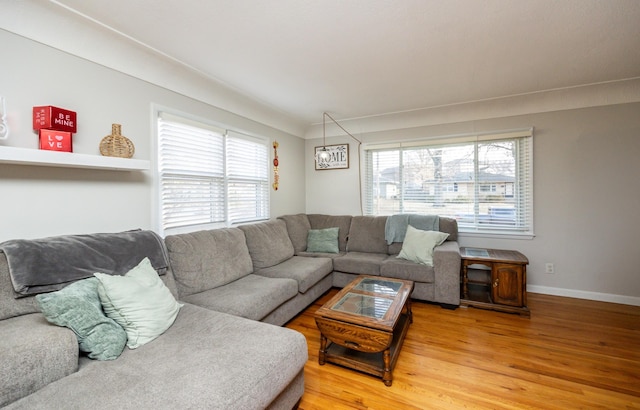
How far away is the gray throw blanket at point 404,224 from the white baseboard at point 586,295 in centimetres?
142

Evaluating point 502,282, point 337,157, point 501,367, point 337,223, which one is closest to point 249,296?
point 501,367

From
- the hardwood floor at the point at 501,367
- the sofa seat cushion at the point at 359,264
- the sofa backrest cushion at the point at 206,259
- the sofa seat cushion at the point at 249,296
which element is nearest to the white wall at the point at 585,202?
the hardwood floor at the point at 501,367

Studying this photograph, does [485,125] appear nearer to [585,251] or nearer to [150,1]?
[585,251]

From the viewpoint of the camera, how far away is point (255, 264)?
302cm

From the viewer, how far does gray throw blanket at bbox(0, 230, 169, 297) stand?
56.7 inches

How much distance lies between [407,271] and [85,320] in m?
2.77

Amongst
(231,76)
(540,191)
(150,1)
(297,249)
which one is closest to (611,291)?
(540,191)

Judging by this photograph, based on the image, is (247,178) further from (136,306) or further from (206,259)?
(136,306)

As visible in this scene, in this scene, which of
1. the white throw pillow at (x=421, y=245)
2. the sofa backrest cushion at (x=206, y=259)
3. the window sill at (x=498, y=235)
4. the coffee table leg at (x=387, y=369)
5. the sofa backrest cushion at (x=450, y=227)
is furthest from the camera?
the sofa backrest cushion at (x=450, y=227)

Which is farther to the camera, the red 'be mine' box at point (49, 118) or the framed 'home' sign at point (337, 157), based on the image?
the framed 'home' sign at point (337, 157)

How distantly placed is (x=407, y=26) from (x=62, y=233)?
8.87ft

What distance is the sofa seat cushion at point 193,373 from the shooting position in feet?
3.49

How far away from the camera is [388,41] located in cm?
207

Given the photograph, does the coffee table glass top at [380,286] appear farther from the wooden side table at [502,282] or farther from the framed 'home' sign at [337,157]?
the framed 'home' sign at [337,157]
